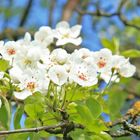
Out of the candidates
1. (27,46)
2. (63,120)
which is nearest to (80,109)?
(63,120)

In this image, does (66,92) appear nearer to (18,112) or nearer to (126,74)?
(18,112)

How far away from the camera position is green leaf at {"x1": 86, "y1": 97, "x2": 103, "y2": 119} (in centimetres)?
140

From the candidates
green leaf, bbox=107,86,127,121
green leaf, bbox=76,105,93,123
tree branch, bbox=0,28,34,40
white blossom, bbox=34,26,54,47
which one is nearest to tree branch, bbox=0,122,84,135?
green leaf, bbox=76,105,93,123

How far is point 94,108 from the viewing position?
1.40 meters

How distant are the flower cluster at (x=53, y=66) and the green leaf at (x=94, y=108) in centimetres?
5

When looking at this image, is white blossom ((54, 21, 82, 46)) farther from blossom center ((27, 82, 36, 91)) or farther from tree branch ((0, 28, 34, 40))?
tree branch ((0, 28, 34, 40))

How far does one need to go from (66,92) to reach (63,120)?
8cm

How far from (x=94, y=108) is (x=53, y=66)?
6.8 inches

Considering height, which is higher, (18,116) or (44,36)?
(44,36)

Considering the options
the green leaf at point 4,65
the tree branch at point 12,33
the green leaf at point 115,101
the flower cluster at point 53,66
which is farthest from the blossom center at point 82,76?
the tree branch at point 12,33

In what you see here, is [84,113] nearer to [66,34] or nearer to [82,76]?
[82,76]

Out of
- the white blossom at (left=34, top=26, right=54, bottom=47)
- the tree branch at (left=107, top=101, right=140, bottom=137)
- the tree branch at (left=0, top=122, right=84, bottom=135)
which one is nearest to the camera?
the tree branch at (left=0, top=122, right=84, bottom=135)

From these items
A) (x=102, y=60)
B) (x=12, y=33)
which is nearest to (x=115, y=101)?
(x=102, y=60)

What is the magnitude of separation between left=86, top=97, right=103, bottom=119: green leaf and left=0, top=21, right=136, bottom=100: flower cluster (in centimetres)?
5
